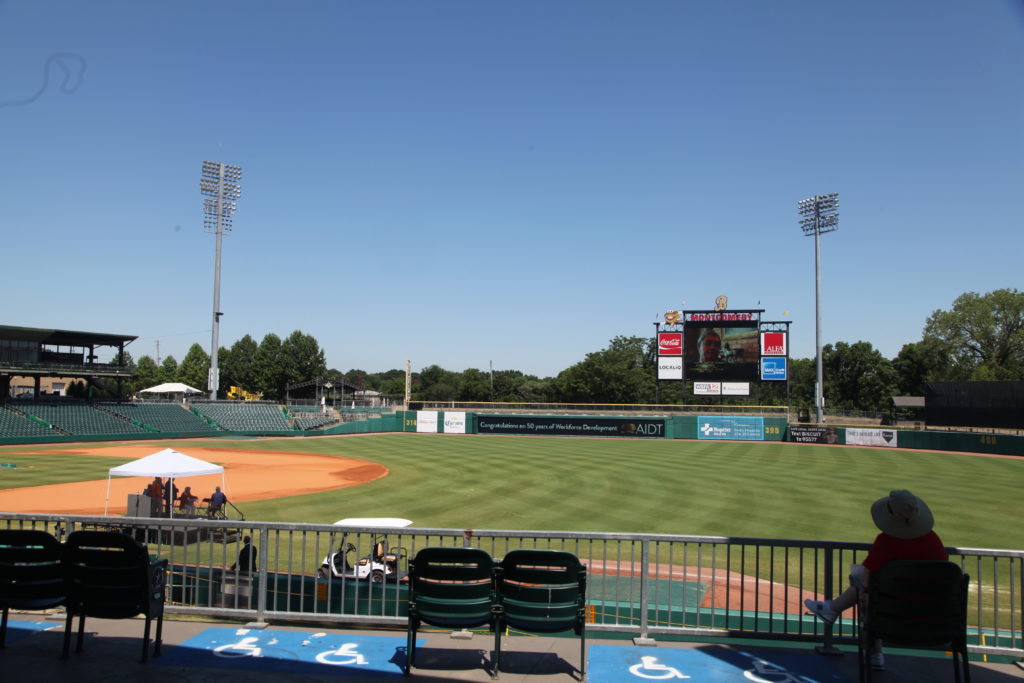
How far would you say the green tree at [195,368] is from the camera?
11788 cm

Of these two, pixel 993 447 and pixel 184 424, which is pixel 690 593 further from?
pixel 184 424

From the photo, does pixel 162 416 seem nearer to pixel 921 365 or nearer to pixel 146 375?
pixel 146 375

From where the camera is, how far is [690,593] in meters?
12.7

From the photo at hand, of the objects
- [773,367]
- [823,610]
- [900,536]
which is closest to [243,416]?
[773,367]

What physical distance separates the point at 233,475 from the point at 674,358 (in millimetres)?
40022

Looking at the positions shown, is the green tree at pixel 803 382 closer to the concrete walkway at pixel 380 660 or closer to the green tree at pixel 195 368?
the green tree at pixel 195 368

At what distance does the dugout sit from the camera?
165ft

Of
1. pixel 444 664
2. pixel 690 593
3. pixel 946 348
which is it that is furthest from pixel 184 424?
pixel 946 348

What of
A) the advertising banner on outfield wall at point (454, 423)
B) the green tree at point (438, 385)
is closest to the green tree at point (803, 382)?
the green tree at point (438, 385)

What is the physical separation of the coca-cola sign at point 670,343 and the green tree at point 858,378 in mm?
62165

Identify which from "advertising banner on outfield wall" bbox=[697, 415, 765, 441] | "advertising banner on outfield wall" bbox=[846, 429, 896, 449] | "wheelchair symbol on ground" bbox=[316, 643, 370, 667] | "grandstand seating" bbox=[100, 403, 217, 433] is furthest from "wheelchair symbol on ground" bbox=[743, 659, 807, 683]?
"grandstand seating" bbox=[100, 403, 217, 433]

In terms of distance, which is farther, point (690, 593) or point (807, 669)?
point (690, 593)

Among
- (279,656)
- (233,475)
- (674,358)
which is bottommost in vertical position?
(233,475)

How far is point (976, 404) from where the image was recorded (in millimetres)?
52250
